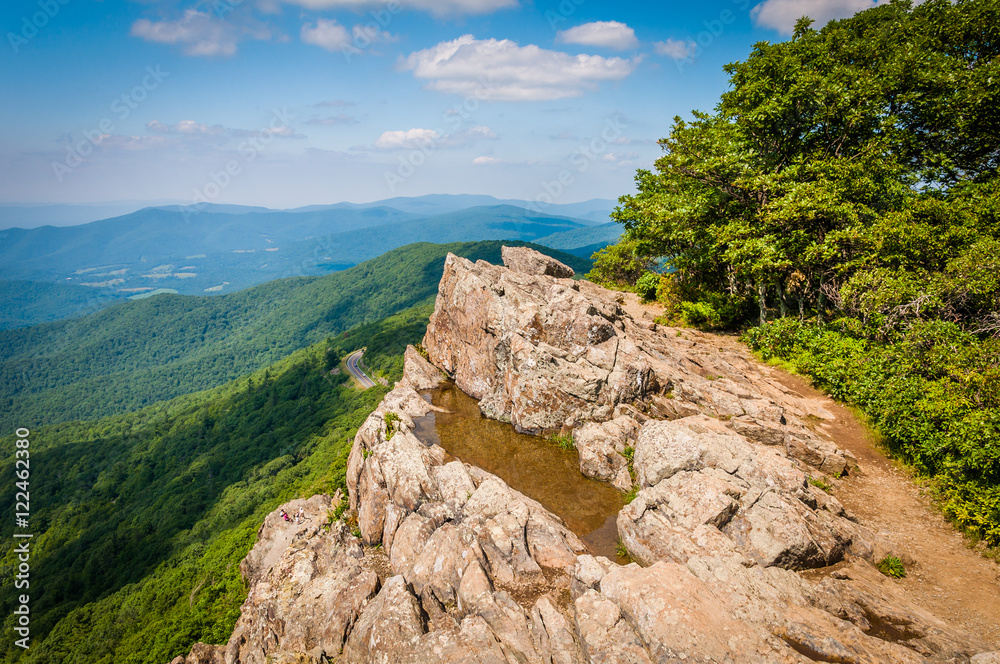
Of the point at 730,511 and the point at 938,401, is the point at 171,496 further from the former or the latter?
the point at 938,401

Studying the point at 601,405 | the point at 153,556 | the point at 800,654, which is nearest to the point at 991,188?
the point at 601,405

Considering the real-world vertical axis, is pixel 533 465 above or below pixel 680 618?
A: below

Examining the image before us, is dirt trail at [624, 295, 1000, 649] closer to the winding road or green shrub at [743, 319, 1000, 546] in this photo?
green shrub at [743, 319, 1000, 546]

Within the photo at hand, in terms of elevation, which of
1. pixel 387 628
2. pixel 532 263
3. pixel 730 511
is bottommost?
pixel 387 628

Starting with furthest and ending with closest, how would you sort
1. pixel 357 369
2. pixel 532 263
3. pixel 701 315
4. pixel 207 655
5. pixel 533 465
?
pixel 357 369, pixel 532 263, pixel 701 315, pixel 207 655, pixel 533 465

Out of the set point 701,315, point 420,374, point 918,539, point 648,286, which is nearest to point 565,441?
point 420,374

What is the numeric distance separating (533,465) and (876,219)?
20346 millimetres

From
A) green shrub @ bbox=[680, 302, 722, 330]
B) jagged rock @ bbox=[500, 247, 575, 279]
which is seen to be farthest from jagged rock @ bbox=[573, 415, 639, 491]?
jagged rock @ bbox=[500, 247, 575, 279]

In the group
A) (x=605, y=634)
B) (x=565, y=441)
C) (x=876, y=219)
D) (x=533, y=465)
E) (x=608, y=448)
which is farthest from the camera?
(x=876, y=219)

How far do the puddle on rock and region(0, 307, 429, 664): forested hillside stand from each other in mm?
7197

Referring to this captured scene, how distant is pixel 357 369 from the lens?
339 ft

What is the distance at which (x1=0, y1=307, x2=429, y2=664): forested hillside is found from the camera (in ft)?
144

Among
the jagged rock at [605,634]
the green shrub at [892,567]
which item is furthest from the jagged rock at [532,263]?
the jagged rock at [605,634]

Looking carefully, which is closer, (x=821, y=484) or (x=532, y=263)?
(x=821, y=484)
